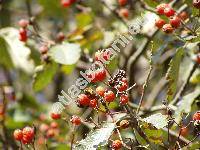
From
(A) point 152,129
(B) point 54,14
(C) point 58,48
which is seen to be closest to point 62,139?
(C) point 58,48

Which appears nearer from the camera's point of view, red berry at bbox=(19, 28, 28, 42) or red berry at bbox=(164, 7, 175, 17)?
red berry at bbox=(164, 7, 175, 17)

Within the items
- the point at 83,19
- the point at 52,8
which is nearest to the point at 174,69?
the point at 83,19

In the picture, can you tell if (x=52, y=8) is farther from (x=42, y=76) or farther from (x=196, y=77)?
(x=196, y=77)

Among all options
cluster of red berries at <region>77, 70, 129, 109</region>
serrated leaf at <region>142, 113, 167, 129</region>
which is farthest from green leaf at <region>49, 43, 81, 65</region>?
serrated leaf at <region>142, 113, 167, 129</region>

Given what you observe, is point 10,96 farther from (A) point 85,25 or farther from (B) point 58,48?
(B) point 58,48

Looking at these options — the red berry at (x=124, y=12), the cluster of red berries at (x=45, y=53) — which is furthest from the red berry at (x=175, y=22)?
the red berry at (x=124, y=12)

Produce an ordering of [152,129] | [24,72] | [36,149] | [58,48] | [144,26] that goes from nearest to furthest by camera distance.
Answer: [152,129], [36,149], [58,48], [144,26], [24,72]

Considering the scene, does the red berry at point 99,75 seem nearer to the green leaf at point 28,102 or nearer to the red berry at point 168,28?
the red berry at point 168,28

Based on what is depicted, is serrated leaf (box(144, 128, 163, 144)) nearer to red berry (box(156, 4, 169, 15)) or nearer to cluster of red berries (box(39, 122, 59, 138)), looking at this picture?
red berry (box(156, 4, 169, 15))
